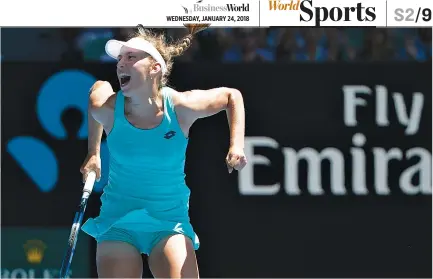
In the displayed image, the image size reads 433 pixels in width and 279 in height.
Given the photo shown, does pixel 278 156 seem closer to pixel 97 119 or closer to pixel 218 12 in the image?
pixel 218 12

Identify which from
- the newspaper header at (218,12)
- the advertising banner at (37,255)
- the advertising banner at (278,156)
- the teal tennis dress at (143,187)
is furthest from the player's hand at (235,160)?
the advertising banner at (37,255)

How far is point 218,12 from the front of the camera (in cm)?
703

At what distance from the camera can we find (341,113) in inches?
276

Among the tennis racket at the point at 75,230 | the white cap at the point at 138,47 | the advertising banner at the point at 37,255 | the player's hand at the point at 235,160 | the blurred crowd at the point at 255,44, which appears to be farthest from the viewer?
the advertising banner at the point at 37,255

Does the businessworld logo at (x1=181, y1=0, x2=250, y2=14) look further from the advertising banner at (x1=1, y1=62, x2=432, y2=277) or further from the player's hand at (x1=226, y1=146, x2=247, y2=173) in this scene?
the player's hand at (x1=226, y1=146, x2=247, y2=173)

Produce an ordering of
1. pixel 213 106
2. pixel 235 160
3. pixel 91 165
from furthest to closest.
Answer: pixel 213 106, pixel 91 165, pixel 235 160

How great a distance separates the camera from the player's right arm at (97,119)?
15.4ft

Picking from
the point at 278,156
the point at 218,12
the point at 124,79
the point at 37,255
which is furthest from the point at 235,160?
the point at 37,255

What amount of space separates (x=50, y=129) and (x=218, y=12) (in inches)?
51.4

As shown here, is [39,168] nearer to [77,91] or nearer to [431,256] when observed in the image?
[77,91]

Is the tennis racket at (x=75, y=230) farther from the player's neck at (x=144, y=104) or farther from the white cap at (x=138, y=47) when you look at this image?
the white cap at (x=138, y=47)

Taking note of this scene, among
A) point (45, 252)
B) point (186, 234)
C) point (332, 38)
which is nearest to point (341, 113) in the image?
point (332, 38)

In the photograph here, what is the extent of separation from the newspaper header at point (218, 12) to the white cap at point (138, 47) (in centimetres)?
223

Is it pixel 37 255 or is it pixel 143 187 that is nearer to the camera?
pixel 143 187
